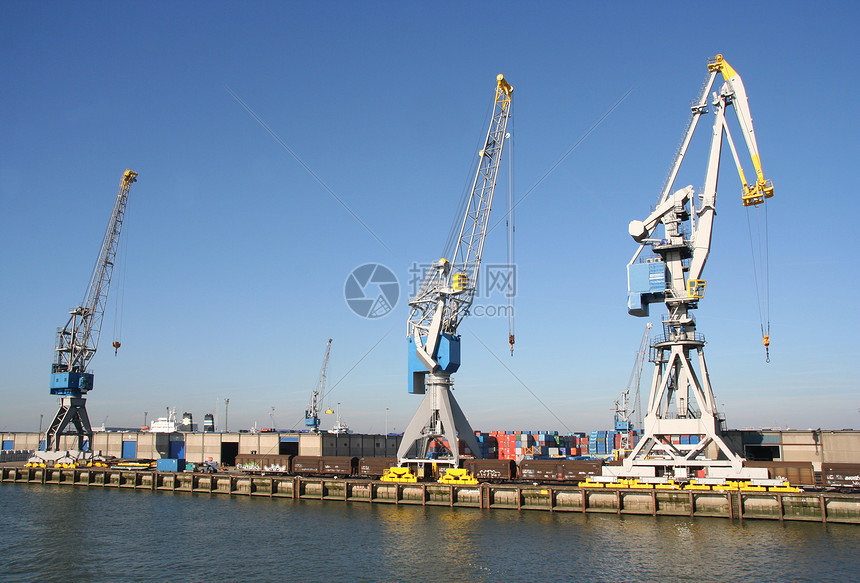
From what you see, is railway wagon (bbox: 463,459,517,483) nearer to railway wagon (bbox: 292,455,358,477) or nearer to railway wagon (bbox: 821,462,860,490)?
railway wagon (bbox: 292,455,358,477)

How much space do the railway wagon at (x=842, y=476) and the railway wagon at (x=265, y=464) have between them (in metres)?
56.3

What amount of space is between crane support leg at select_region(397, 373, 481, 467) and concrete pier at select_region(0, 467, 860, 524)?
22.9ft

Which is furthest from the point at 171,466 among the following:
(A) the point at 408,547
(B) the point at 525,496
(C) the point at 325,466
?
(A) the point at 408,547

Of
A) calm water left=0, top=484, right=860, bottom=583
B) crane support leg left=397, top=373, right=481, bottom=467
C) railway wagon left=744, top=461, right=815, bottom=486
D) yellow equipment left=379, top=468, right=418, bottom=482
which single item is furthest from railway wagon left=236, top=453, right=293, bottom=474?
railway wagon left=744, top=461, right=815, bottom=486

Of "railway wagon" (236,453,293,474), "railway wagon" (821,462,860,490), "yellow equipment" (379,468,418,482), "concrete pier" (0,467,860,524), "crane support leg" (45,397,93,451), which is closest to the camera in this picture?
"concrete pier" (0,467,860,524)

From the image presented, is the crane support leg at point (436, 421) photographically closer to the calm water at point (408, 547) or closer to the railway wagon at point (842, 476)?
the calm water at point (408, 547)

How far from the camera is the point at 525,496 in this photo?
57844mm

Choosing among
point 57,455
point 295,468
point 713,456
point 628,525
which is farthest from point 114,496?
point 713,456

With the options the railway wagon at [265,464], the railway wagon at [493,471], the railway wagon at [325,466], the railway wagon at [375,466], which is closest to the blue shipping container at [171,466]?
the railway wagon at [265,464]

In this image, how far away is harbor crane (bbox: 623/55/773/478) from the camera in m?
56.8

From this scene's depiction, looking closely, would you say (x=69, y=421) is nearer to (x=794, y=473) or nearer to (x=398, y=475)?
(x=398, y=475)

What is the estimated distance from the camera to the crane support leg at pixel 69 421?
93.7 metres

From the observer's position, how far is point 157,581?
115 ft

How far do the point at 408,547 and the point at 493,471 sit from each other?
2446cm
